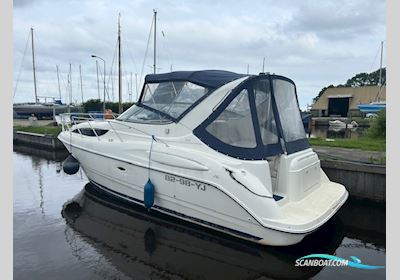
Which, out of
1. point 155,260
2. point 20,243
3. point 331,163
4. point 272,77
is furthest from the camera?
point 331,163

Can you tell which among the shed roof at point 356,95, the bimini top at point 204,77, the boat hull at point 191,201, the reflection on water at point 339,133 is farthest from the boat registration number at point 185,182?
the shed roof at point 356,95

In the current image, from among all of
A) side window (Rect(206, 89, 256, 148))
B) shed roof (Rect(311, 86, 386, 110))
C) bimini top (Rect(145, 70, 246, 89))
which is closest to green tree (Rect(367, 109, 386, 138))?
bimini top (Rect(145, 70, 246, 89))

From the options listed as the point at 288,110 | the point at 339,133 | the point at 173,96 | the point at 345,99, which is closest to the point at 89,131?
the point at 173,96

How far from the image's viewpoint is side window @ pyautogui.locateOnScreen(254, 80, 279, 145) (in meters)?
6.23

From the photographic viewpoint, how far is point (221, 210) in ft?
18.4

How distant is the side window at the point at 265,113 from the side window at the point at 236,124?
24 centimetres

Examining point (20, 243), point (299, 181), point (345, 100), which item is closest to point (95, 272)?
point (20, 243)

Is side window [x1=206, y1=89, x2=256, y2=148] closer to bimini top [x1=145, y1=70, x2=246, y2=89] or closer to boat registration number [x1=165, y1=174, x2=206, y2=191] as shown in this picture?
bimini top [x1=145, y1=70, x2=246, y2=89]

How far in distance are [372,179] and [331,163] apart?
1.02 metres

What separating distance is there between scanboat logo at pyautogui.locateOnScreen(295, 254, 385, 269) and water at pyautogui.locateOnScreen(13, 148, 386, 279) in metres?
0.13

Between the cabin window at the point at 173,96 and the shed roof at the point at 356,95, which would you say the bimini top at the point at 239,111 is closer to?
the cabin window at the point at 173,96

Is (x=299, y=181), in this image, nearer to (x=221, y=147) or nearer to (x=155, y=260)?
(x=221, y=147)

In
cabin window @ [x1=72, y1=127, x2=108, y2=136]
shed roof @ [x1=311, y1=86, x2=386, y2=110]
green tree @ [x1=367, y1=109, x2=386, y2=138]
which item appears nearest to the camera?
cabin window @ [x1=72, y1=127, x2=108, y2=136]

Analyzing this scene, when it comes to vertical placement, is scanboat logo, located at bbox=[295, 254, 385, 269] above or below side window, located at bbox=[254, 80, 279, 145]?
below
